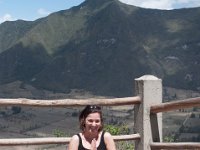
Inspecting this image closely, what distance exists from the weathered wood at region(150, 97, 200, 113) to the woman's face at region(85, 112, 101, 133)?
0.96 metres

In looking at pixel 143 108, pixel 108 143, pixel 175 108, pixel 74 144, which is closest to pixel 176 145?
pixel 175 108

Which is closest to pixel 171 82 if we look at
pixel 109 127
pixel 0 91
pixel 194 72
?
pixel 194 72

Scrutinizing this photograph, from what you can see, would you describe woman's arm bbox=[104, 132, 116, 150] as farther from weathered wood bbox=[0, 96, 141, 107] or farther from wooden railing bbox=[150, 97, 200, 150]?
weathered wood bbox=[0, 96, 141, 107]

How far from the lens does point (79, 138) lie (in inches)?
142

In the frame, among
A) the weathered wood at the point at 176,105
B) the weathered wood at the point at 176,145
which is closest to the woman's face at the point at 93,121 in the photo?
the weathered wood at the point at 176,105

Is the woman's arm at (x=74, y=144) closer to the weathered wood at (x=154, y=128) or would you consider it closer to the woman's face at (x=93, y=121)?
the woman's face at (x=93, y=121)

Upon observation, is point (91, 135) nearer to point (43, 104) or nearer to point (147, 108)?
point (43, 104)

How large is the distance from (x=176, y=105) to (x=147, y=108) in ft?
1.69

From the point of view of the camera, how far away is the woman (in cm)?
356

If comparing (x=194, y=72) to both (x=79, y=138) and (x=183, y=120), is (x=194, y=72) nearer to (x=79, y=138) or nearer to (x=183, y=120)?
(x=183, y=120)

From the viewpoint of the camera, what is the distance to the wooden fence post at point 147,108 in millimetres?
4856

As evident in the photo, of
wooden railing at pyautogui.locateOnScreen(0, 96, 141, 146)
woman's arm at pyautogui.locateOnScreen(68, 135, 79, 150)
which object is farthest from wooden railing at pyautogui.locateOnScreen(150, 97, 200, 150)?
woman's arm at pyautogui.locateOnScreen(68, 135, 79, 150)

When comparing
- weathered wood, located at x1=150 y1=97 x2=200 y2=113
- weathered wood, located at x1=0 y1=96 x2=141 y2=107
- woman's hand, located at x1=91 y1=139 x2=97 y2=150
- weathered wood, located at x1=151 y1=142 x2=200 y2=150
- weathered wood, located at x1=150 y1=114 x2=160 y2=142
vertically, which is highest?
weathered wood, located at x1=0 y1=96 x2=141 y2=107

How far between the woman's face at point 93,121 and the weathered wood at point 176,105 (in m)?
0.96
